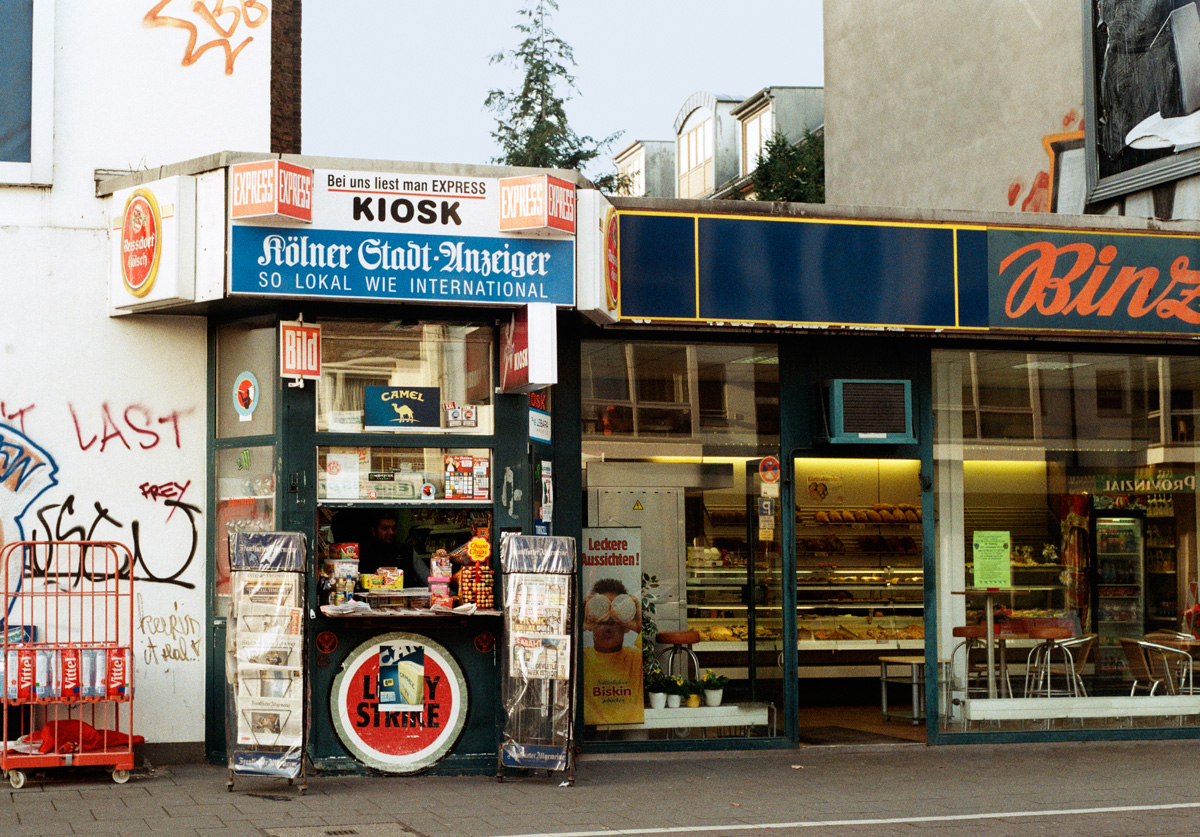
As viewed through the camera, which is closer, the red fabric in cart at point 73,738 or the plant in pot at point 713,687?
the red fabric in cart at point 73,738

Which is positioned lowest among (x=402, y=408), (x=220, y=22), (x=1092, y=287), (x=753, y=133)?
(x=402, y=408)

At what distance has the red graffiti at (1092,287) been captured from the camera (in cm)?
1085

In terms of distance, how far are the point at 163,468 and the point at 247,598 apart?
1.62 m

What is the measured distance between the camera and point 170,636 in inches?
390

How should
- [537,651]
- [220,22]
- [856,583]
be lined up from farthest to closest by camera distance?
[856,583]
[220,22]
[537,651]

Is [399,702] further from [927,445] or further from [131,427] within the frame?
[927,445]

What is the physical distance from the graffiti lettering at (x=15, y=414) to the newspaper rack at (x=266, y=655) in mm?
2023

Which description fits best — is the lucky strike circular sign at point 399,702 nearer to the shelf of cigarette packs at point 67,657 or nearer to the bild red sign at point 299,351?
the shelf of cigarette packs at point 67,657

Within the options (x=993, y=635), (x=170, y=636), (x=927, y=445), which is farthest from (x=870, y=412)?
(x=170, y=636)

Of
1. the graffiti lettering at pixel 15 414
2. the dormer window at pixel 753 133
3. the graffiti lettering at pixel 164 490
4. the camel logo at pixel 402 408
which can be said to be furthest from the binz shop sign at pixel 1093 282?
the dormer window at pixel 753 133

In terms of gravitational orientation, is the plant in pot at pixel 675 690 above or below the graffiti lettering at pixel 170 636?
below

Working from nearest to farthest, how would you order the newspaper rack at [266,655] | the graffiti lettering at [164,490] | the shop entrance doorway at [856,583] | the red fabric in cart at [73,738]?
1. the newspaper rack at [266,655]
2. the red fabric in cart at [73,738]
3. the graffiti lettering at [164,490]
4. the shop entrance doorway at [856,583]

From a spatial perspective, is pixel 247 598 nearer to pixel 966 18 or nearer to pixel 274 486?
pixel 274 486

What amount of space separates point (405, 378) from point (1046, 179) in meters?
8.69
